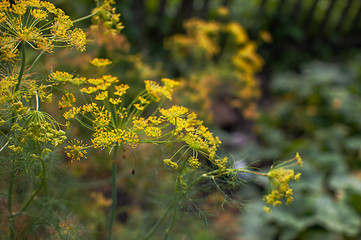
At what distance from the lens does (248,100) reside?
4699 mm

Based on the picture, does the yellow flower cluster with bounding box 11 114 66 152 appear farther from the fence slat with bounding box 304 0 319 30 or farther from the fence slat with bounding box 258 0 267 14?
the fence slat with bounding box 304 0 319 30

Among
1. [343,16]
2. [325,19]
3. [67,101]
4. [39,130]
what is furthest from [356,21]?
[39,130]

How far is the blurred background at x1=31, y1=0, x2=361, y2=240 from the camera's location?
8.20 ft

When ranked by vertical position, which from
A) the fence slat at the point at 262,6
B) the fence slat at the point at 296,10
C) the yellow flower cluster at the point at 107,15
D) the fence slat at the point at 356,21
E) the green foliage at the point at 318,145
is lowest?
the green foliage at the point at 318,145

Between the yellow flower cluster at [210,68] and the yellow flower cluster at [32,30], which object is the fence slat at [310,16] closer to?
the yellow flower cluster at [210,68]

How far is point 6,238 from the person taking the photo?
1343mm

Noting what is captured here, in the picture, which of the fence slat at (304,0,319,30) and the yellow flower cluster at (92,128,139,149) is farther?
the fence slat at (304,0,319,30)

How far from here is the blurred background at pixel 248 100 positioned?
250cm

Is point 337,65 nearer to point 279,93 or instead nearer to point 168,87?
point 279,93

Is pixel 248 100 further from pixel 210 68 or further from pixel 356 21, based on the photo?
pixel 356 21

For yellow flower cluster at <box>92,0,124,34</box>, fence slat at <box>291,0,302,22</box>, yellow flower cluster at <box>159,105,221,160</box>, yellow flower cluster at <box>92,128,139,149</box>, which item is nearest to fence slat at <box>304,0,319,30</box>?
fence slat at <box>291,0,302,22</box>

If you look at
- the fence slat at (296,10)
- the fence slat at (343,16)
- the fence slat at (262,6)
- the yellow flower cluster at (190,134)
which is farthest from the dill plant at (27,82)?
the fence slat at (343,16)

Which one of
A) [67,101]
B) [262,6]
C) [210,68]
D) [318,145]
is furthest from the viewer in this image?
[262,6]

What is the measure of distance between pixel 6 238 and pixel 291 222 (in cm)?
258
